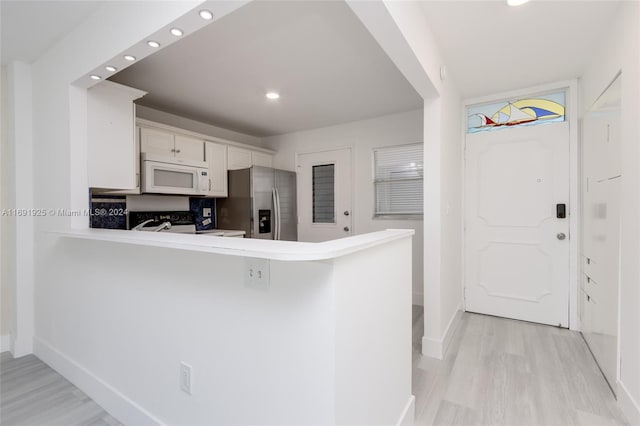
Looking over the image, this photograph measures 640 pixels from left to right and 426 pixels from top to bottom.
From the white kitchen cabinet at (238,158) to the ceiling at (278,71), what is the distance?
1.33 ft

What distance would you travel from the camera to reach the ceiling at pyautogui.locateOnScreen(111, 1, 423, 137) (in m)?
1.91

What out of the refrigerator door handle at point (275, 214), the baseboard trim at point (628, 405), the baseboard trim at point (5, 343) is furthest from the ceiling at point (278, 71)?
the baseboard trim at point (628, 405)

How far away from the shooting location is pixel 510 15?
6.11 feet

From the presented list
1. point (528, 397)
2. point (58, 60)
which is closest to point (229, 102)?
point (58, 60)

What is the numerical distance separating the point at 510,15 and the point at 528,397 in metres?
2.40

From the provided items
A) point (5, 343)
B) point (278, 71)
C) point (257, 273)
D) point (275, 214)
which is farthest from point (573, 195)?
point (5, 343)

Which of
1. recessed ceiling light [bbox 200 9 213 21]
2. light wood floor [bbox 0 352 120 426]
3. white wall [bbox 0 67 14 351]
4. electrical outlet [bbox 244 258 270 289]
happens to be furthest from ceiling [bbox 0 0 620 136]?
light wood floor [bbox 0 352 120 426]

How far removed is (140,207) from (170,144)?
79 centimetres

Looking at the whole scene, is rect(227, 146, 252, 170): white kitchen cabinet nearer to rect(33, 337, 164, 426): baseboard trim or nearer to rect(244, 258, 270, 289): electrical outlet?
rect(33, 337, 164, 426): baseboard trim

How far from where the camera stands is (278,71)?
256 cm

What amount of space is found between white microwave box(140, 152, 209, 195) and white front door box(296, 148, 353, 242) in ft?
4.85

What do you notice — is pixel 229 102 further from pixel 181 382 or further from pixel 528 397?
pixel 528 397

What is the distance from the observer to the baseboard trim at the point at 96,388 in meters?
1.52

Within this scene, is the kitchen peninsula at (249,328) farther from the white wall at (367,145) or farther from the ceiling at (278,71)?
the white wall at (367,145)
